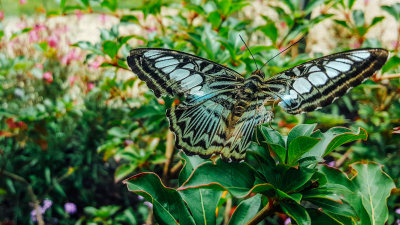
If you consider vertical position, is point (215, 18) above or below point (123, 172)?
above

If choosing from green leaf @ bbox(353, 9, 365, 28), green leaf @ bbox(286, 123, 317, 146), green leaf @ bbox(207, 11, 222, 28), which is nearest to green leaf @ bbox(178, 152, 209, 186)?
green leaf @ bbox(286, 123, 317, 146)

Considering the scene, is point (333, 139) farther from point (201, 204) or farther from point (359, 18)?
point (359, 18)

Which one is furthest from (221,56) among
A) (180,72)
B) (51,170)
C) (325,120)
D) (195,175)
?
(51,170)

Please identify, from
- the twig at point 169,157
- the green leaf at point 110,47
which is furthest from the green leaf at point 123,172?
the green leaf at point 110,47

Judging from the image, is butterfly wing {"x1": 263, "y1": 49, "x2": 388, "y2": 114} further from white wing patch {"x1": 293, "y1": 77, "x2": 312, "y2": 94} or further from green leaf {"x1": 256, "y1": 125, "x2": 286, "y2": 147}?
green leaf {"x1": 256, "y1": 125, "x2": 286, "y2": 147}

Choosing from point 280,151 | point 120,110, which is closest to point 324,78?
point 280,151

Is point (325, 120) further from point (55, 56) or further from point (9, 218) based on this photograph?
point (55, 56)
